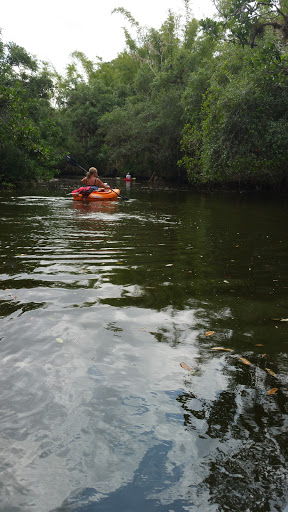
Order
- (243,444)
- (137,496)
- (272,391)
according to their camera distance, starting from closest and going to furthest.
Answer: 1. (137,496)
2. (243,444)
3. (272,391)

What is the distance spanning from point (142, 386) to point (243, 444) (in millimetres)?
834

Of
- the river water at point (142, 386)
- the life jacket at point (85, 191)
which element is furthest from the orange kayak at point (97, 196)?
the river water at point (142, 386)

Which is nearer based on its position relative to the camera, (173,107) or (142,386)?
(142,386)

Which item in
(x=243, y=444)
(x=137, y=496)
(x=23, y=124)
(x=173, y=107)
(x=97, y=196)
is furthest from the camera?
(x=173, y=107)

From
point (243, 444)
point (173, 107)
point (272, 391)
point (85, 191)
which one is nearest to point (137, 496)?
point (243, 444)

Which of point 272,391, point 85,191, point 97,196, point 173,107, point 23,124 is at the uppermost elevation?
point 173,107

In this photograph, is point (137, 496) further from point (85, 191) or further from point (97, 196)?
point (97, 196)

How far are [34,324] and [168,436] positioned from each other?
6.47ft

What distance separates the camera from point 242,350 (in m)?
3.47

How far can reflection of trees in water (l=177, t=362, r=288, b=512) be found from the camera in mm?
1889

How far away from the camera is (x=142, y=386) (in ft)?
9.41

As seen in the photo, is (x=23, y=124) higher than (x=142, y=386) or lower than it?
higher

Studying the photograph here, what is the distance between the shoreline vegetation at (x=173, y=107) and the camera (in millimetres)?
16141

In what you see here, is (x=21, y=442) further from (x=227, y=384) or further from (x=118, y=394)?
(x=227, y=384)
